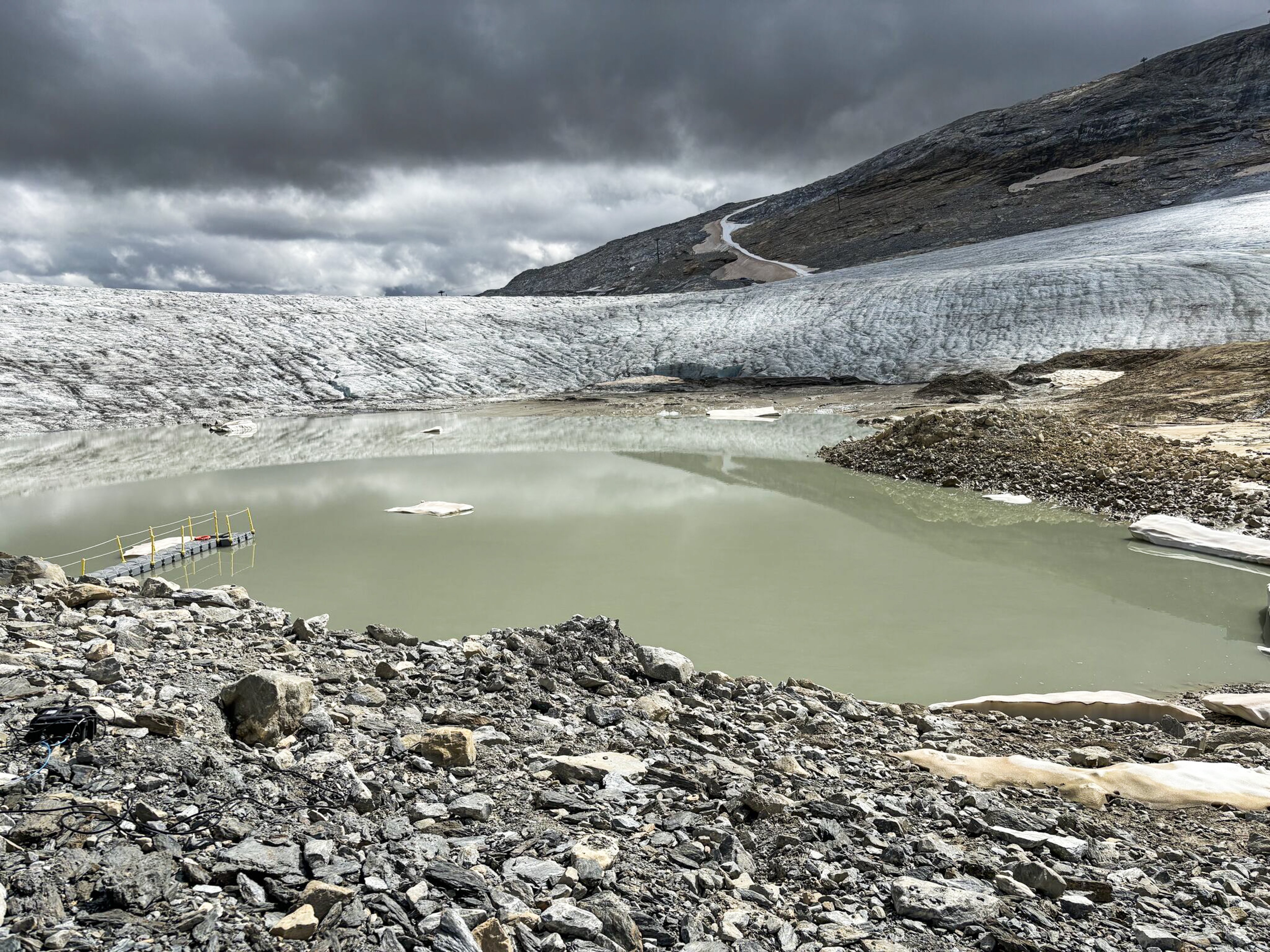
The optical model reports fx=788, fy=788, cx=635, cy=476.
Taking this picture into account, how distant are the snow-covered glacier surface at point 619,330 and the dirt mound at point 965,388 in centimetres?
336

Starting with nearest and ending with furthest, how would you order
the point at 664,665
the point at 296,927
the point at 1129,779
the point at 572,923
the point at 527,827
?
the point at 296,927
the point at 572,923
the point at 527,827
the point at 1129,779
the point at 664,665

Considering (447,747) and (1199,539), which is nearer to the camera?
(447,747)

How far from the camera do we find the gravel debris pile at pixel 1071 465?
1180 cm

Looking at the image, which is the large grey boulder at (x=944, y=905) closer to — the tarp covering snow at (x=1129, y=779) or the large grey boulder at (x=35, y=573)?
the tarp covering snow at (x=1129, y=779)

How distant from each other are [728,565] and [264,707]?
681 centimetres

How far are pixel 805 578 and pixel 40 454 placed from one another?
2242 cm

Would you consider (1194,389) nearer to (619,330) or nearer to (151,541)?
(151,541)

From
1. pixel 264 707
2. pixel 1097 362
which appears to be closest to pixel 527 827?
pixel 264 707

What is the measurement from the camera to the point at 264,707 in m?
Answer: 3.67

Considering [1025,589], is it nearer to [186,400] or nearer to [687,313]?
[186,400]

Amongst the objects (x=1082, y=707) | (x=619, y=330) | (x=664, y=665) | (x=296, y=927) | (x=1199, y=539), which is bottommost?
(x=1199, y=539)

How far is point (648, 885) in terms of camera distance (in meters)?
2.79

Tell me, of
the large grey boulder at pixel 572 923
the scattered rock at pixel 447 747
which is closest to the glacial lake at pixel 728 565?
the scattered rock at pixel 447 747

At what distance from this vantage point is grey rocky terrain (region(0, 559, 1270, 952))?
240cm
